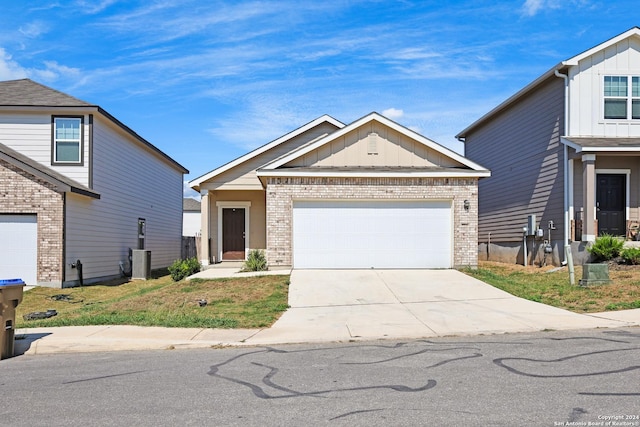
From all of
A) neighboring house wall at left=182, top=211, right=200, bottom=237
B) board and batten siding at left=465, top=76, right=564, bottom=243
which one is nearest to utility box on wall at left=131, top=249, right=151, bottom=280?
board and batten siding at left=465, top=76, right=564, bottom=243

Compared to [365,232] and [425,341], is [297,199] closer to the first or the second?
[365,232]

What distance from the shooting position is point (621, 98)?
21.1 metres

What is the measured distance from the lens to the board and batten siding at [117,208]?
2106 cm

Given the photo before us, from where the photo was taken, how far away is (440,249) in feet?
64.5

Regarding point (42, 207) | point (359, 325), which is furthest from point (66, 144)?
point (359, 325)

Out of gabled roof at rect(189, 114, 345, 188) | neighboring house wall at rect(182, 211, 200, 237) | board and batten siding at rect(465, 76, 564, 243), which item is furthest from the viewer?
neighboring house wall at rect(182, 211, 200, 237)

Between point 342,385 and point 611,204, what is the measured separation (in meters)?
17.4

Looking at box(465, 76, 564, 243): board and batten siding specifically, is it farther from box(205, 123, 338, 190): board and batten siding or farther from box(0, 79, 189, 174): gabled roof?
box(0, 79, 189, 174): gabled roof

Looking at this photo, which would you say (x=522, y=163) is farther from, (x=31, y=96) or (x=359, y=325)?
(x=31, y=96)

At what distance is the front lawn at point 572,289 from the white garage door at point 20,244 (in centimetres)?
1351

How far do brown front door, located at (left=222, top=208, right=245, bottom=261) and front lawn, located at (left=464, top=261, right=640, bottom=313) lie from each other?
31.4 feet

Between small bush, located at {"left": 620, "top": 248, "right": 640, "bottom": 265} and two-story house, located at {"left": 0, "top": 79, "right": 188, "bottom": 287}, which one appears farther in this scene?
two-story house, located at {"left": 0, "top": 79, "right": 188, "bottom": 287}

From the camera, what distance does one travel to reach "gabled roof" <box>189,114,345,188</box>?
22.9 meters

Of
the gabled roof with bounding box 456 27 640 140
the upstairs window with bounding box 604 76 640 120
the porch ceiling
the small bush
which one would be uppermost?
the gabled roof with bounding box 456 27 640 140
